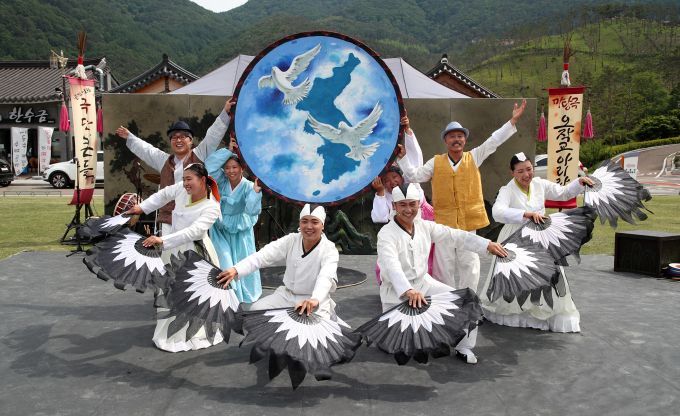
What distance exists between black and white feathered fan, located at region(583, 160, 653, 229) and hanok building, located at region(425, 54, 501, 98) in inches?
443

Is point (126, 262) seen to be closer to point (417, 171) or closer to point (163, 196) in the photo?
point (163, 196)

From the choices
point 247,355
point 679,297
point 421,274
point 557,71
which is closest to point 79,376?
point 247,355

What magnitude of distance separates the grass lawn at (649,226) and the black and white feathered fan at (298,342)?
220 inches

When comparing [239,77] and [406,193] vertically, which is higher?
[239,77]

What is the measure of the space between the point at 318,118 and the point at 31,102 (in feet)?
64.2

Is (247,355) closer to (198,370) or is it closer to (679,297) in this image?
(198,370)

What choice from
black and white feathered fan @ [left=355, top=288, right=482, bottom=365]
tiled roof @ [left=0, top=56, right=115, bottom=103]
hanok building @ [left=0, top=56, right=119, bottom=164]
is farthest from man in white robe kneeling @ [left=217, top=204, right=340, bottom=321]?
tiled roof @ [left=0, top=56, right=115, bottom=103]

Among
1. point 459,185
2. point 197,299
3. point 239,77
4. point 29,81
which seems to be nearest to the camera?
point 197,299

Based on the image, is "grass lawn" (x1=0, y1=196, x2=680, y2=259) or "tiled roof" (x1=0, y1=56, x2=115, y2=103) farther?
"tiled roof" (x1=0, y1=56, x2=115, y2=103)

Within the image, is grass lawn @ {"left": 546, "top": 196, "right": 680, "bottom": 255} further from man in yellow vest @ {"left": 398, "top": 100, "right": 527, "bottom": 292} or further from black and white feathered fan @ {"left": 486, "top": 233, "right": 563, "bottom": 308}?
black and white feathered fan @ {"left": 486, "top": 233, "right": 563, "bottom": 308}

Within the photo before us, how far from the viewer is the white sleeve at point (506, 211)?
3.74 meters

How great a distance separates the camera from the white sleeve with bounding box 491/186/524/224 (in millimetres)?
3738

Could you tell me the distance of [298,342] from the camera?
2580 mm

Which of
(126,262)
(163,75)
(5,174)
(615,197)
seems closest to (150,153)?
(126,262)
